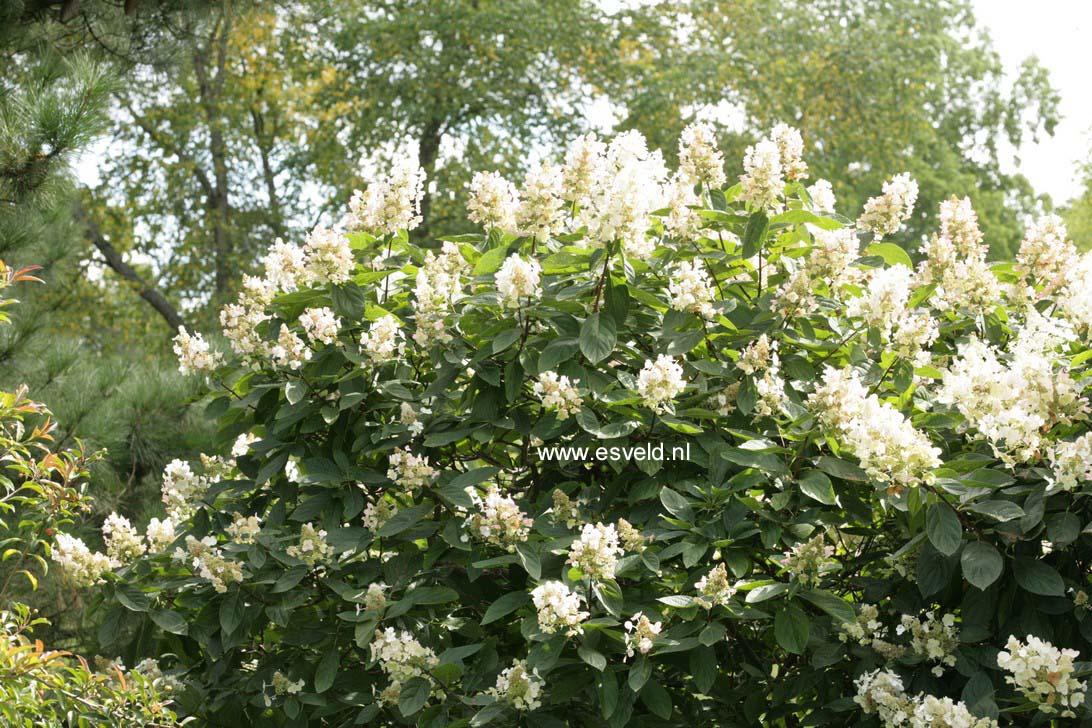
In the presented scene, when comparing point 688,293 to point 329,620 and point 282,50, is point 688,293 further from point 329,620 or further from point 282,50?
point 282,50

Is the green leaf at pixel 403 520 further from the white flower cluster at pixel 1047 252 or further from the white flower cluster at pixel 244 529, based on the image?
the white flower cluster at pixel 1047 252

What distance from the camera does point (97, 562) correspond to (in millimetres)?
3057

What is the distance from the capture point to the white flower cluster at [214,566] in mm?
2830

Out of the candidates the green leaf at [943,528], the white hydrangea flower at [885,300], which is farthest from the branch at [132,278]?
the green leaf at [943,528]

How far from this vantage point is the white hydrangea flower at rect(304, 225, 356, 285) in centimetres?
293

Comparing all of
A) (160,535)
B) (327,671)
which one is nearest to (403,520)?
(327,671)

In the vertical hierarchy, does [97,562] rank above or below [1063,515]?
below

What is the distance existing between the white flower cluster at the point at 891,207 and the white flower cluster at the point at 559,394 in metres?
1.06

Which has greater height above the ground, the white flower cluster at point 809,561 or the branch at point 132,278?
the branch at point 132,278

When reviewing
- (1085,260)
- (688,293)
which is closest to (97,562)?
(688,293)

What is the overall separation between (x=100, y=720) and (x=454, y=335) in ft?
4.08

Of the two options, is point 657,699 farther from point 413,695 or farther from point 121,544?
point 121,544

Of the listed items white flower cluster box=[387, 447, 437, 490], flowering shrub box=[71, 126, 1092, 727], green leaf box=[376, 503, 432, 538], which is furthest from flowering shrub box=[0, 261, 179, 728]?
white flower cluster box=[387, 447, 437, 490]

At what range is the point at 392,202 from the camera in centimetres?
311
